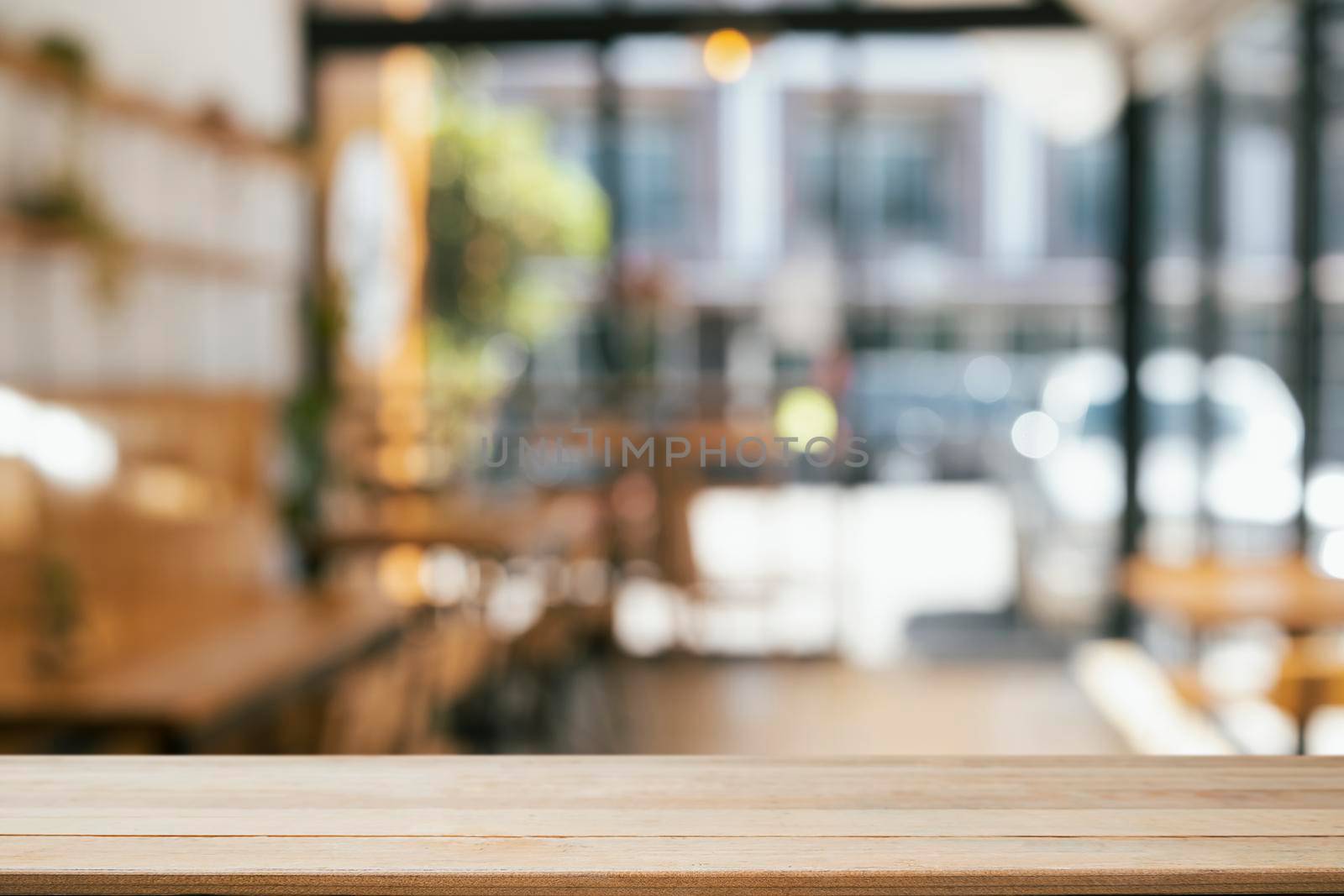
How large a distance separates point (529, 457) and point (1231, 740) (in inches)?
165

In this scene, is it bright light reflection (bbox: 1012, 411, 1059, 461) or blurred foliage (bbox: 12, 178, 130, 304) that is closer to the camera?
blurred foliage (bbox: 12, 178, 130, 304)

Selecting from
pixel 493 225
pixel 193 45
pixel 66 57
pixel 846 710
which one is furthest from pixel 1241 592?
pixel 193 45

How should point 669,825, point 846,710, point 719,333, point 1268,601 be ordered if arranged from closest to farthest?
1. point 669,825
2. point 1268,601
3. point 846,710
4. point 719,333

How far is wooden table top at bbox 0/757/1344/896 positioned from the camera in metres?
0.93

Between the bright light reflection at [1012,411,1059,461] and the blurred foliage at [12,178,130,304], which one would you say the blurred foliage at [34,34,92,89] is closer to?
the blurred foliage at [12,178,130,304]

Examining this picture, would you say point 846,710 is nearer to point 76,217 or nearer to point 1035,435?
point 1035,435

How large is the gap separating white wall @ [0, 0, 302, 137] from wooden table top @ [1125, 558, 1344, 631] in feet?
13.1

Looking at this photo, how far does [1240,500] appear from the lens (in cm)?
504

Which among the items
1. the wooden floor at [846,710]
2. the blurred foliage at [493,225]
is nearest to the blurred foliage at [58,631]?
the wooden floor at [846,710]

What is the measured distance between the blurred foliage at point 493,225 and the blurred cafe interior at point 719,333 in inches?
0.8

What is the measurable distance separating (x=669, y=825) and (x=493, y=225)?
5997mm

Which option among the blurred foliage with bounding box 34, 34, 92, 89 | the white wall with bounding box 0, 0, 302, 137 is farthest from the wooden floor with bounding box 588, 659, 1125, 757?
the white wall with bounding box 0, 0, 302, 137

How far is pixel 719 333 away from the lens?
6648 millimetres

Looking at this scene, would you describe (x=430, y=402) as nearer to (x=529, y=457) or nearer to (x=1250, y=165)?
(x=1250, y=165)
